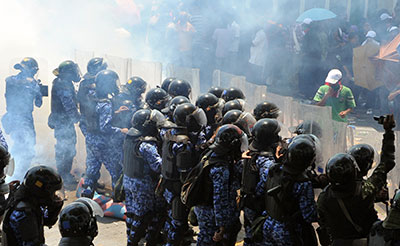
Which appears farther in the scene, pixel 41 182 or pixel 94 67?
pixel 94 67

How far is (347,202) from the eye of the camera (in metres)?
3.73

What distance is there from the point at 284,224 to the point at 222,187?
2.12 ft

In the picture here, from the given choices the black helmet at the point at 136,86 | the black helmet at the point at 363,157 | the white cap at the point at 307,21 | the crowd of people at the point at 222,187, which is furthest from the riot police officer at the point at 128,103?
the white cap at the point at 307,21

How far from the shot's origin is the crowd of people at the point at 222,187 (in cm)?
367

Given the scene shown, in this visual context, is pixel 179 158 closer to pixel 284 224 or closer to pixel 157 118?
pixel 157 118

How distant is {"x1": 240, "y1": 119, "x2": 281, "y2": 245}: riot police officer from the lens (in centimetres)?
452

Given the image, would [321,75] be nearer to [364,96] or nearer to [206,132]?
[364,96]

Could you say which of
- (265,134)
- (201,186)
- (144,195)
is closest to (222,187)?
(201,186)

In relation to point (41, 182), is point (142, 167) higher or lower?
lower

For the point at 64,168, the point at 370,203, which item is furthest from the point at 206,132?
the point at 64,168

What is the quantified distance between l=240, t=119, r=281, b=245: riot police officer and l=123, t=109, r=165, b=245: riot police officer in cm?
115

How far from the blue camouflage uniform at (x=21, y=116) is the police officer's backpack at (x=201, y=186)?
4907 millimetres

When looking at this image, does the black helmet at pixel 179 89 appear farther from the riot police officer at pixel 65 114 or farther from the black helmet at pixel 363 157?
the black helmet at pixel 363 157

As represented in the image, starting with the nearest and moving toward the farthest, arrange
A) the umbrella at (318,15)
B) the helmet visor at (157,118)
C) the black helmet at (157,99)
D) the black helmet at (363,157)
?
1. the black helmet at (363,157)
2. the helmet visor at (157,118)
3. the black helmet at (157,99)
4. the umbrella at (318,15)
